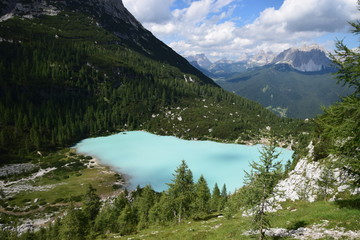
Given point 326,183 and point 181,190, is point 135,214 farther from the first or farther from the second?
point 326,183

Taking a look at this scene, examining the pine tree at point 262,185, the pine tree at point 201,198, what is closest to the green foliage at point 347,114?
the pine tree at point 262,185

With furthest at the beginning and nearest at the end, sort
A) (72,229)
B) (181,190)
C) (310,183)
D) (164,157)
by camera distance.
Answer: (164,157), (310,183), (72,229), (181,190)

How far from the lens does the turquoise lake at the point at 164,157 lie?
9326cm

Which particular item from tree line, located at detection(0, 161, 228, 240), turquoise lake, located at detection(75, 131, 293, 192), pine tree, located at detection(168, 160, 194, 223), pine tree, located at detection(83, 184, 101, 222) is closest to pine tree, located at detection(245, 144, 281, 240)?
pine tree, located at detection(168, 160, 194, 223)

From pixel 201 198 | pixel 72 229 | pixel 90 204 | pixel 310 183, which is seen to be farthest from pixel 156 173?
pixel 310 183

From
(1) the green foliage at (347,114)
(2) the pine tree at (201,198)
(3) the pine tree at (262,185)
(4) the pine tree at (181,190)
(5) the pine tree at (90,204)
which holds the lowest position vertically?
(5) the pine tree at (90,204)

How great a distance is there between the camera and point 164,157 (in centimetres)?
11894

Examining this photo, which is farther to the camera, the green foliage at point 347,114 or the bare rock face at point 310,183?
the bare rock face at point 310,183

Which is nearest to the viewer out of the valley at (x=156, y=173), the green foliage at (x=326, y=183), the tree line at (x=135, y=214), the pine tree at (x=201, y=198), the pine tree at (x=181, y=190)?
the valley at (x=156, y=173)

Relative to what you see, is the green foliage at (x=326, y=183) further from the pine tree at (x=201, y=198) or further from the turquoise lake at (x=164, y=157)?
the turquoise lake at (x=164, y=157)

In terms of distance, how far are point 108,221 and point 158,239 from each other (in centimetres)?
3185

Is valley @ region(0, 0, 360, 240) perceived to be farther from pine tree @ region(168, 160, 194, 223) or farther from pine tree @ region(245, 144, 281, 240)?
pine tree @ region(168, 160, 194, 223)

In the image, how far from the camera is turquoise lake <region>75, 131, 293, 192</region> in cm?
9326

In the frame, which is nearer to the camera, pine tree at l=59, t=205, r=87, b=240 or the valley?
the valley
